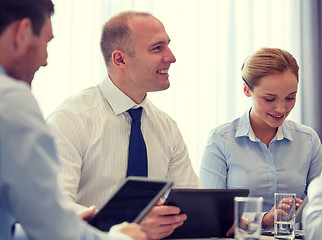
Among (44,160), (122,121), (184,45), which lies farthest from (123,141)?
(184,45)

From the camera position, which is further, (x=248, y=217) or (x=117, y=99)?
(x=117, y=99)

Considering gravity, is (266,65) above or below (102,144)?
above

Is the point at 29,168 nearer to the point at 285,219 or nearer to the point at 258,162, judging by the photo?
the point at 285,219

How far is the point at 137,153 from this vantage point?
94.3 inches

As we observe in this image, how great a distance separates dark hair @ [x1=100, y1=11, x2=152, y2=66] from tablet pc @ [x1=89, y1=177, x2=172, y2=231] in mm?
1140

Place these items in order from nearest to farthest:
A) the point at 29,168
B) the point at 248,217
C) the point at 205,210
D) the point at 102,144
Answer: the point at 29,168
the point at 248,217
the point at 205,210
the point at 102,144

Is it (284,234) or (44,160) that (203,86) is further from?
(44,160)

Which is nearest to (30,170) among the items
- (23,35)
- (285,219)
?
(23,35)

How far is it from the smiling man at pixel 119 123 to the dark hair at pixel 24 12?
3.33ft

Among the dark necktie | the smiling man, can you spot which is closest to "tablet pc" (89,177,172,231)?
the smiling man

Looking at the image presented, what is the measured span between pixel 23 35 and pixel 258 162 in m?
1.87

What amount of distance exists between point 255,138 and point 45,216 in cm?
192

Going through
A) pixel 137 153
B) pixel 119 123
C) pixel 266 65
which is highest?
pixel 266 65

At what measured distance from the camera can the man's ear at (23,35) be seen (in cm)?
121
